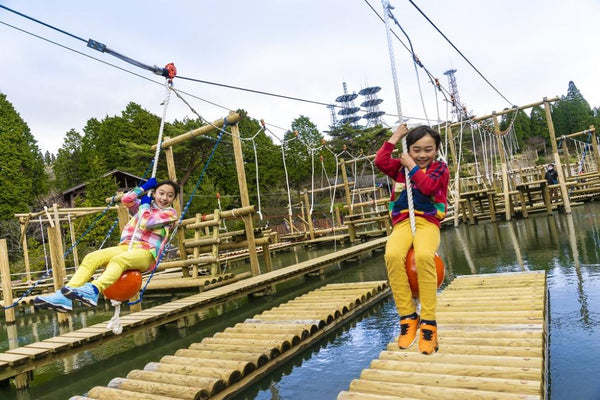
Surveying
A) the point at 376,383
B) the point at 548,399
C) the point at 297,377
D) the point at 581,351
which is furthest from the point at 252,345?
the point at 581,351

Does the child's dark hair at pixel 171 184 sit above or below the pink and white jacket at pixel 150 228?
above

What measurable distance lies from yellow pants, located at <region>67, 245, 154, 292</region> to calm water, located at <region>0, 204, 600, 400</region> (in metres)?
2.08

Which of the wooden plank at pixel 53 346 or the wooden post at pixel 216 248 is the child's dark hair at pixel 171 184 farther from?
the wooden post at pixel 216 248

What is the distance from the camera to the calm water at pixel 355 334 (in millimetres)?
4535

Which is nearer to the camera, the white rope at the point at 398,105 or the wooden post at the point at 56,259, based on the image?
the white rope at the point at 398,105

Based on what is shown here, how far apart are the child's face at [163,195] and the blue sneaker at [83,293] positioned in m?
1.01

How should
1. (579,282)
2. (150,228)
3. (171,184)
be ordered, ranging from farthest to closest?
(579,282)
(171,184)
(150,228)

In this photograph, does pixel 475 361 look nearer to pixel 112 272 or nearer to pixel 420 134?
pixel 420 134

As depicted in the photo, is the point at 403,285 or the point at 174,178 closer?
the point at 403,285

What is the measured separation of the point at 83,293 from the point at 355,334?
13.8 feet

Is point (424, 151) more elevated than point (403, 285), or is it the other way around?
point (424, 151)

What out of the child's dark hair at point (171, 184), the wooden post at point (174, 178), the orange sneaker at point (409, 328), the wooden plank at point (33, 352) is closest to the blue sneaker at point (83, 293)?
the child's dark hair at point (171, 184)

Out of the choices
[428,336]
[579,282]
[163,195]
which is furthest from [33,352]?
[579,282]

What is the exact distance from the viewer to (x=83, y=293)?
10.8 feet
